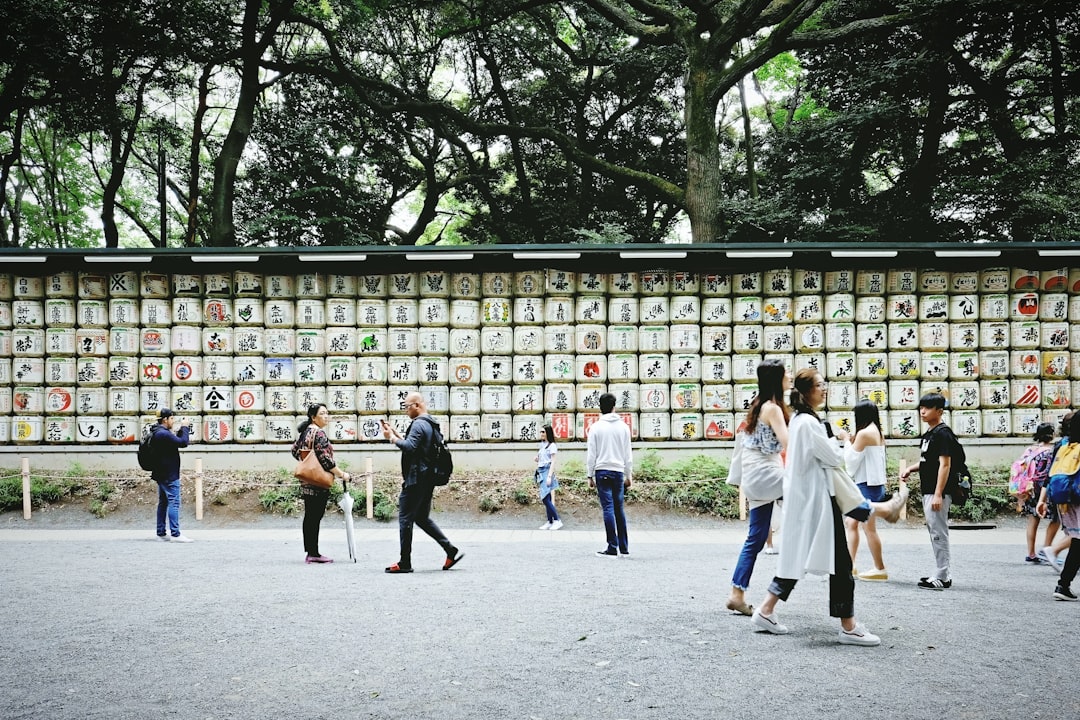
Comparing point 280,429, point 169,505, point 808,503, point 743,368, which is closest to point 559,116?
point 743,368

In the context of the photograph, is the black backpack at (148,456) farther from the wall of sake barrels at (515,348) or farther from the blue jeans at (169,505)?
the wall of sake barrels at (515,348)

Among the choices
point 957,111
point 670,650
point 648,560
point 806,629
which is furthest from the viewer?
point 957,111

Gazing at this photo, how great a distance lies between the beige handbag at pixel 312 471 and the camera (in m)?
8.65

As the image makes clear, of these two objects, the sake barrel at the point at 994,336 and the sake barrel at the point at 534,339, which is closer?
the sake barrel at the point at 994,336

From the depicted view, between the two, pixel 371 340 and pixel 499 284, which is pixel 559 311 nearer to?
pixel 499 284

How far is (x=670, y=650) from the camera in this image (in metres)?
5.05

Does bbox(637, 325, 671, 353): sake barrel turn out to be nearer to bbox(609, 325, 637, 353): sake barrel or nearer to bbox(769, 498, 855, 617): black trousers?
bbox(609, 325, 637, 353): sake barrel

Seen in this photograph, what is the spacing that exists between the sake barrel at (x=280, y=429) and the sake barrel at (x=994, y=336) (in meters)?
11.6

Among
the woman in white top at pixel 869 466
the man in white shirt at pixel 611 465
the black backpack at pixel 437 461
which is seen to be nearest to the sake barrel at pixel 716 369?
the man in white shirt at pixel 611 465

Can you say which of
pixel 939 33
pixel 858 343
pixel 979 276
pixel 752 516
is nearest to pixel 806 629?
pixel 752 516

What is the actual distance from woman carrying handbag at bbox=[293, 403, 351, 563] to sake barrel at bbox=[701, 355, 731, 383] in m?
7.04

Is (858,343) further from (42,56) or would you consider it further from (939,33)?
(42,56)

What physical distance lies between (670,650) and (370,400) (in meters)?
9.48

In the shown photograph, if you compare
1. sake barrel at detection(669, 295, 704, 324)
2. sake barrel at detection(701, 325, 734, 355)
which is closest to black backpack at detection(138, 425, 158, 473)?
sake barrel at detection(669, 295, 704, 324)
